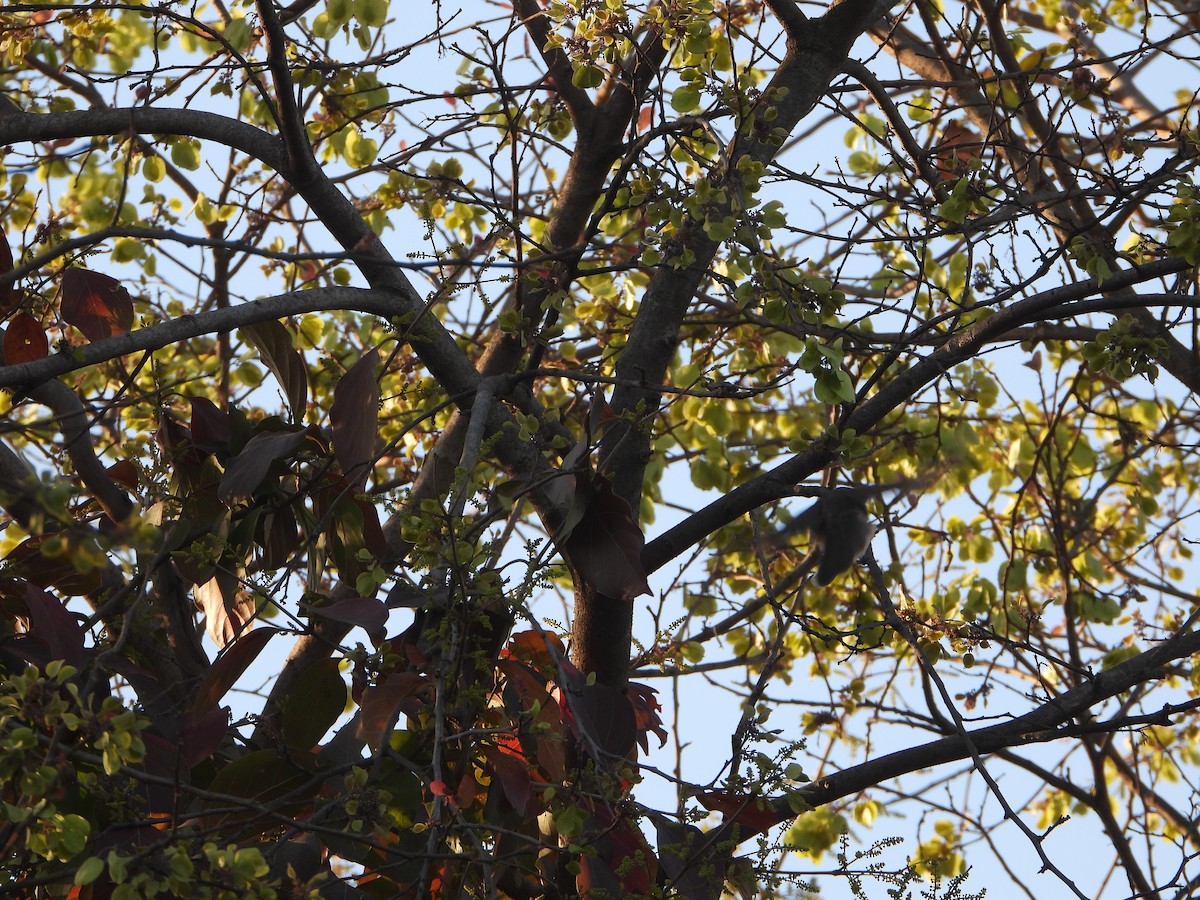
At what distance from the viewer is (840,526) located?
2.34 meters

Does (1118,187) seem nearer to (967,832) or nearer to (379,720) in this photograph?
(379,720)

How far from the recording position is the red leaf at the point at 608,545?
2201 mm

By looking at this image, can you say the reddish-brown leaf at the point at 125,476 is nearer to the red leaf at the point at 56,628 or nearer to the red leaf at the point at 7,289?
the red leaf at the point at 7,289

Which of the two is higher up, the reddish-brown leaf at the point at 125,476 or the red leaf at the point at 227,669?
the reddish-brown leaf at the point at 125,476

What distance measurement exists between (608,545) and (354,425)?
52cm

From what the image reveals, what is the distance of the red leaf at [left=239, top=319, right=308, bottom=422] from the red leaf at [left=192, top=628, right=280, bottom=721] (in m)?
0.59

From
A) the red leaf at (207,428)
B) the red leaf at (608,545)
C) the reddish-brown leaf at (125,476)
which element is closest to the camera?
the red leaf at (608,545)

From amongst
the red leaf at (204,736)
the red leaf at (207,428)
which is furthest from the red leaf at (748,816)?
the red leaf at (207,428)

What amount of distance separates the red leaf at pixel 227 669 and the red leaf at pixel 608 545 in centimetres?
56

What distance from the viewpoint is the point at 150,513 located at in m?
2.46

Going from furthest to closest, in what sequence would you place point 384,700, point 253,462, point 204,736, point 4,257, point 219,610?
point 219,610, point 4,257, point 253,462, point 204,736, point 384,700

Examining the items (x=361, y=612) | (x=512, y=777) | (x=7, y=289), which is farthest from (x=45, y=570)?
(x=512, y=777)

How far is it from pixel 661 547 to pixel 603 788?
0.79m

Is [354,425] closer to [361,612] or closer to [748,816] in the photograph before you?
[361,612]
